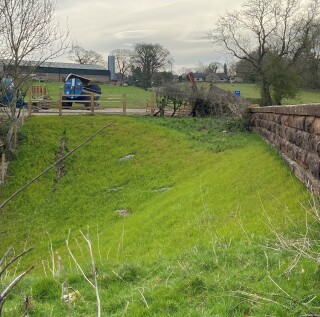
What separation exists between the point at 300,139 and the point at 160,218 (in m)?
3.41

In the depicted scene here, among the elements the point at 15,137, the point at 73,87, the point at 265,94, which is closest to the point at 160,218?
the point at 15,137

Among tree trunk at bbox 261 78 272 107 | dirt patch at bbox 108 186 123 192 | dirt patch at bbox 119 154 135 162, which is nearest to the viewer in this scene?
dirt patch at bbox 108 186 123 192

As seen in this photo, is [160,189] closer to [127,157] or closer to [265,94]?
[127,157]

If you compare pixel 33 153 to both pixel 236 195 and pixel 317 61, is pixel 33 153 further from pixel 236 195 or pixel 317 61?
pixel 317 61

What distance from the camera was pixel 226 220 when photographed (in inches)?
299

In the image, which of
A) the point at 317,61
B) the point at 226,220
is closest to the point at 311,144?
the point at 226,220

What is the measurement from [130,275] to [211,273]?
104cm

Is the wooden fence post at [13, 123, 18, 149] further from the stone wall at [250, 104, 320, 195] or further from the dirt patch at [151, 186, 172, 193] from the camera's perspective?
the stone wall at [250, 104, 320, 195]

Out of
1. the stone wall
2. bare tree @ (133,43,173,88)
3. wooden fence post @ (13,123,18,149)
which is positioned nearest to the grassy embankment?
the stone wall

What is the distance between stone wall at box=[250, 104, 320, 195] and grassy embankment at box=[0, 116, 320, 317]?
310 mm

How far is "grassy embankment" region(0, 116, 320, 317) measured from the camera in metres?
4.38

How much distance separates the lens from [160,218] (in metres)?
9.84

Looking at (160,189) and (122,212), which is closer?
(122,212)

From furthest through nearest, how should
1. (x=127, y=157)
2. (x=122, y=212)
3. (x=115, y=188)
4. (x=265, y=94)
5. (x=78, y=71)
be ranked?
(x=78, y=71) → (x=265, y=94) → (x=127, y=157) → (x=115, y=188) → (x=122, y=212)
